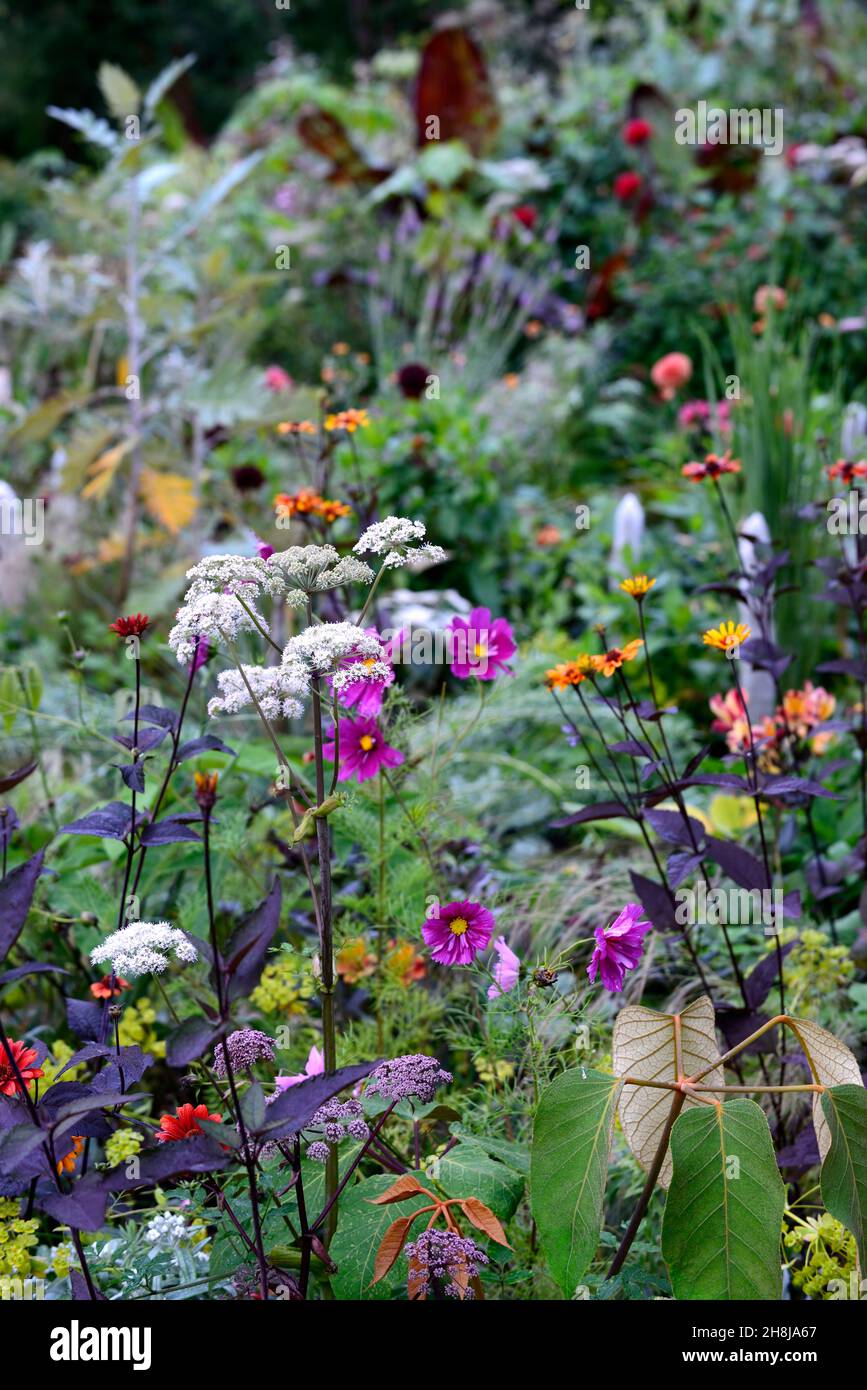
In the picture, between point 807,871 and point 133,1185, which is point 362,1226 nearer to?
point 133,1185

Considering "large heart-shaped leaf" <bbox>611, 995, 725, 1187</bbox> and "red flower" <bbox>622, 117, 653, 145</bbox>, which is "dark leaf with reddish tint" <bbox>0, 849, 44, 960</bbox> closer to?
"large heart-shaped leaf" <bbox>611, 995, 725, 1187</bbox>

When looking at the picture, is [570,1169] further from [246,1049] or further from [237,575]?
→ [237,575]

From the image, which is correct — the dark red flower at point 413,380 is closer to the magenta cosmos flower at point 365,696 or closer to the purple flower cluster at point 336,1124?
the magenta cosmos flower at point 365,696

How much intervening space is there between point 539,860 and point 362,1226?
1337 millimetres

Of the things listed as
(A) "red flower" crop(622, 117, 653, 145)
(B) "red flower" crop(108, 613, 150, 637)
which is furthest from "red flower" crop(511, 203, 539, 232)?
(B) "red flower" crop(108, 613, 150, 637)

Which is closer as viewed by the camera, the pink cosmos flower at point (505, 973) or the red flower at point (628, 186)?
the pink cosmos flower at point (505, 973)

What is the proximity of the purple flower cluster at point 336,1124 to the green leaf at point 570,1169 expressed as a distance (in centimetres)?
17

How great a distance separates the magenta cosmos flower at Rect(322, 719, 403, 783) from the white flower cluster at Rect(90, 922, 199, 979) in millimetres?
417

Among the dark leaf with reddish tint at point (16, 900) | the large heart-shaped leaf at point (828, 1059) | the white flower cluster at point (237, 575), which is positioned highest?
the white flower cluster at point (237, 575)

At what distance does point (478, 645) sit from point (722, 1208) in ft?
2.41

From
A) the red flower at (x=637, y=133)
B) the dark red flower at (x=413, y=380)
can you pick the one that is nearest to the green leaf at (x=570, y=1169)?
the dark red flower at (x=413, y=380)

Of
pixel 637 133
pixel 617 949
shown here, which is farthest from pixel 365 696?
pixel 637 133

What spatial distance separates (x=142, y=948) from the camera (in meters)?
1.12

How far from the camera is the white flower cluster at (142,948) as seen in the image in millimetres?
1089
